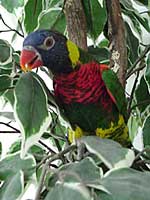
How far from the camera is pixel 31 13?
822mm

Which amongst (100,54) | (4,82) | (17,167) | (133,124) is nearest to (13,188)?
(17,167)

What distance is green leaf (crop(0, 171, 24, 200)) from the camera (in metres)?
0.46

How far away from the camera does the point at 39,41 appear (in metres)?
0.67

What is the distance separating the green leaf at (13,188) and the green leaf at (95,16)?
0.38 meters

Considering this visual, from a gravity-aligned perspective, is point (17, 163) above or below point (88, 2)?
below

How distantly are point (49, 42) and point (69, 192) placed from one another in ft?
1.15

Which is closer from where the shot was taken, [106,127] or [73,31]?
[73,31]

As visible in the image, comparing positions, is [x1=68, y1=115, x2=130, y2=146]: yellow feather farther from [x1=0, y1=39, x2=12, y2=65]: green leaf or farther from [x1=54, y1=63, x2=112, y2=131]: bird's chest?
[x1=0, y1=39, x2=12, y2=65]: green leaf

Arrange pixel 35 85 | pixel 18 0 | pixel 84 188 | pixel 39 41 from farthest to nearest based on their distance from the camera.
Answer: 1. pixel 18 0
2. pixel 39 41
3. pixel 35 85
4. pixel 84 188

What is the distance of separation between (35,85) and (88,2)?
313 millimetres

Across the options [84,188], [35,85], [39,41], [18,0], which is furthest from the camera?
[18,0]

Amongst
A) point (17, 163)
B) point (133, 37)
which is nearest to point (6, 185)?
point (17, 163)

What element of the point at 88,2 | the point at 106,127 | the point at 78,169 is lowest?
the point at 106,127

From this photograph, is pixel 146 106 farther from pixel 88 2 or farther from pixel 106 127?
pixel 88 2
